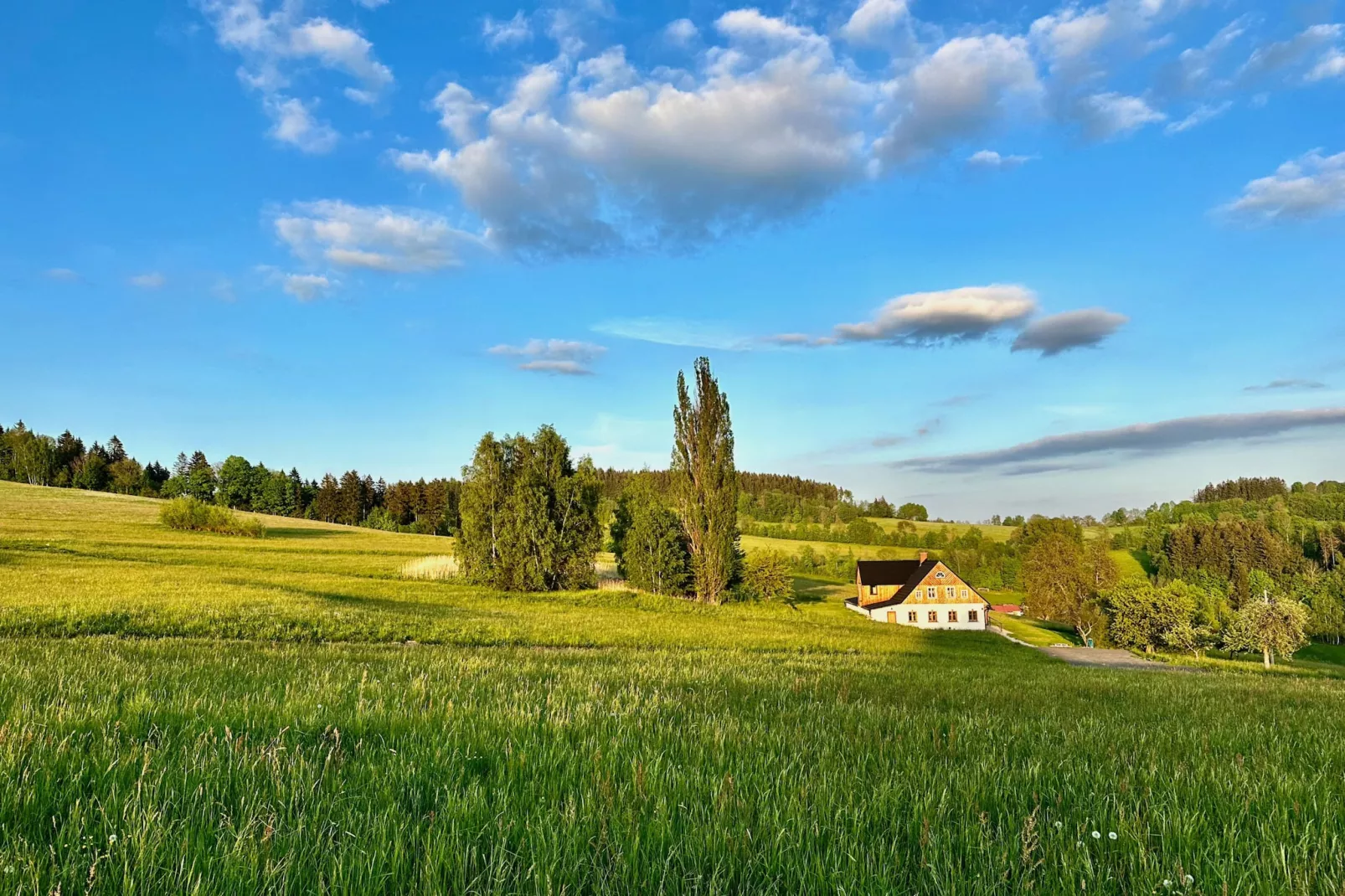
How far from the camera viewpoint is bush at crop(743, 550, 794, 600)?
158 feet

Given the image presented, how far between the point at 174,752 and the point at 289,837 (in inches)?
70.8

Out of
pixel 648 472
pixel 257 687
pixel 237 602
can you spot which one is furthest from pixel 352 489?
pixel 257 687

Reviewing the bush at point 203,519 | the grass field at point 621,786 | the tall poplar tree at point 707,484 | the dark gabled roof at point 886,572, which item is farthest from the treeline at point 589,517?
the dark gabled roof at point 886,572

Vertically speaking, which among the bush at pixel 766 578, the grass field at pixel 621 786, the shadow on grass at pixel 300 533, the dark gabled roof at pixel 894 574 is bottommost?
the dark gabled roof at pixel 894 574

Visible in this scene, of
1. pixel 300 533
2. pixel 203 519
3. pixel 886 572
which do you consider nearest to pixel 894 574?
pixel 886 572

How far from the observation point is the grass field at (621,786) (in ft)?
6.91

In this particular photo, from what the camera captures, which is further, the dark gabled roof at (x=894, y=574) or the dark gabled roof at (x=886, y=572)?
the dark gabled roof at (x=886, y=572)

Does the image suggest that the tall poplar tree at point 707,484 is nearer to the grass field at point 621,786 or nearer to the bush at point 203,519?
the grass field at point 621,786

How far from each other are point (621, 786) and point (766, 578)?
4735 centimetres

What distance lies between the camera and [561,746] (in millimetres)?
3693

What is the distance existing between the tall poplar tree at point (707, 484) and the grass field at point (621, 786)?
3739cm

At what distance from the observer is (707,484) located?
149ft

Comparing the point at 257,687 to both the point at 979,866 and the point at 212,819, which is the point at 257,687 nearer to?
the point at 212,819

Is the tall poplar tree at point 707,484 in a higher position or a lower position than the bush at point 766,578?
higher
